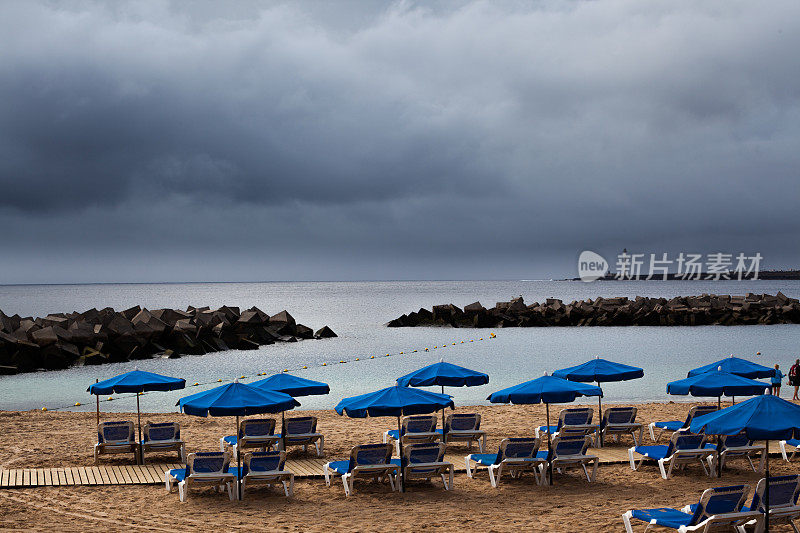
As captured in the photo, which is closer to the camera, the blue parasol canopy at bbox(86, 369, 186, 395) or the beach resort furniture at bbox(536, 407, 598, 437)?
the blue parasol canopy at bbox(86, 369, 186, 395)

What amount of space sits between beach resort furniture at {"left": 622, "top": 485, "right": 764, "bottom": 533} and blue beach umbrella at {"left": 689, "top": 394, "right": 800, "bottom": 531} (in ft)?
0.87

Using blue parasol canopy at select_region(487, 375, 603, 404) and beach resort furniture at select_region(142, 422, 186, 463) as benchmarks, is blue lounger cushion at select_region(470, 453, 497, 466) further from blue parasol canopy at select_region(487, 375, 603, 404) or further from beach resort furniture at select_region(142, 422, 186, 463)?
beach resort furniture at select_region(142, 422, 186, 463)

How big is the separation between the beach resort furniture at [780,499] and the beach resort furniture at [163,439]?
10192mm

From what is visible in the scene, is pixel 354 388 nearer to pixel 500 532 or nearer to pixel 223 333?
pixel 500 532

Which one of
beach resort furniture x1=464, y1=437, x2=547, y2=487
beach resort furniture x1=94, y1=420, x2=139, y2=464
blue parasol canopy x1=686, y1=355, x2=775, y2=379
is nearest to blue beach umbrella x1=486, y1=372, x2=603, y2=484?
beach resort furniture x1=464, y1=437, x2=547, y2=487

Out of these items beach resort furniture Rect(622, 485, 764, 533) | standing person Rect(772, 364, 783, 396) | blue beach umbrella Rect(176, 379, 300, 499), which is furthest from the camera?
standing person Rect(772, 364, 783, 396)

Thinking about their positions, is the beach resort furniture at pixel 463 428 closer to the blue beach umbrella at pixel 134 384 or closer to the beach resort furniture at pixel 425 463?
the beach resort furniture at pixel 425 463

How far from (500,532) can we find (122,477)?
708 centimetres

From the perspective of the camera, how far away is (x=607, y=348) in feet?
157

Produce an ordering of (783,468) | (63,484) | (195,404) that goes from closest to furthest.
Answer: (195,404), (63,484), (783,468)

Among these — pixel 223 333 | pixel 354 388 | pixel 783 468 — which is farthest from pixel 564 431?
pixel 223 333

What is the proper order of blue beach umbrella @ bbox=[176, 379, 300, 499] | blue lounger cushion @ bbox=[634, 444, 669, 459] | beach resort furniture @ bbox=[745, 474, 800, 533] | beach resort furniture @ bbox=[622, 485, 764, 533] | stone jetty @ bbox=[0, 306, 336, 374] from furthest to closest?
stone jetty @ bbox=[0, 306, 336, 374] < blue lounger cushion @ bbox=[634, 444, 669, 459] < blue beach umbrella @ bbox=[176, 379, 300, 499] < beach resort furniture @ bbox=[745, 474, 800, 533] < beach resort furniture @ bbox=[622, 485, 764, 533]

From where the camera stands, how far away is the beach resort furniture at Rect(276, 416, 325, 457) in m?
15.5

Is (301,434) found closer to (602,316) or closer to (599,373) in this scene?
(599,373)
